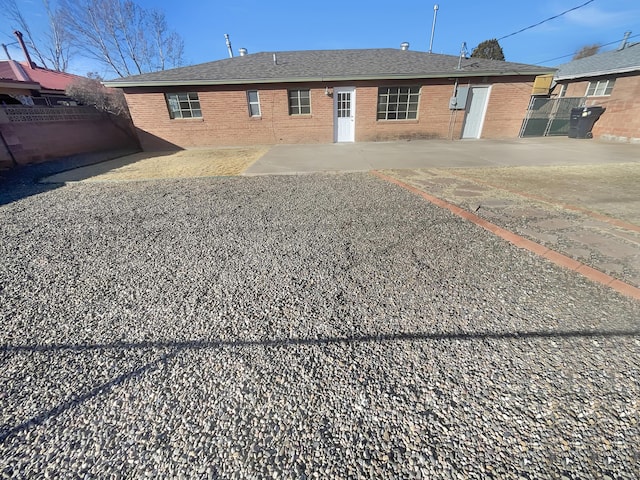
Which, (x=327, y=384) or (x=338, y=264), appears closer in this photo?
(x=327, y=384)

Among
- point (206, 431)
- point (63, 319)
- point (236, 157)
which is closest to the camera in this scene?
point (206, 431)

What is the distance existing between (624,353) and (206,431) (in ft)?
8.41

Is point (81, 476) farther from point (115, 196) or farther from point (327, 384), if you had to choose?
point (115, 196)

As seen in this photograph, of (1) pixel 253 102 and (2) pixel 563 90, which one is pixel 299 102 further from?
(2) pixel 563 90

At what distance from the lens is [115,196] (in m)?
5.48

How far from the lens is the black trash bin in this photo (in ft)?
37.0

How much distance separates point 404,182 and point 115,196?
6157 mm

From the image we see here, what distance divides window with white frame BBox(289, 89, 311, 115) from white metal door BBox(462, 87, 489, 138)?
738cm

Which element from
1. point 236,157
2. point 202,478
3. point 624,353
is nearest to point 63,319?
point 202,478

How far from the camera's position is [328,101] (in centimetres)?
1184

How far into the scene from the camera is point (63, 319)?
2.14 meters

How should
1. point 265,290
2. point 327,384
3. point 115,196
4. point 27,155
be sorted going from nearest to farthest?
1. point 327,384
2. point 265,290
3. point 115,196
4. point 27,155

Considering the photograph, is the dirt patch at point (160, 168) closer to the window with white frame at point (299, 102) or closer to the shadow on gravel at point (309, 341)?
the window with white frame at point (299, 102)

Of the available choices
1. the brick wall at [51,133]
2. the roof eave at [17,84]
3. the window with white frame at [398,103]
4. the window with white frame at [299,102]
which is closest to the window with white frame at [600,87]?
the window with white frame at [398,103]
